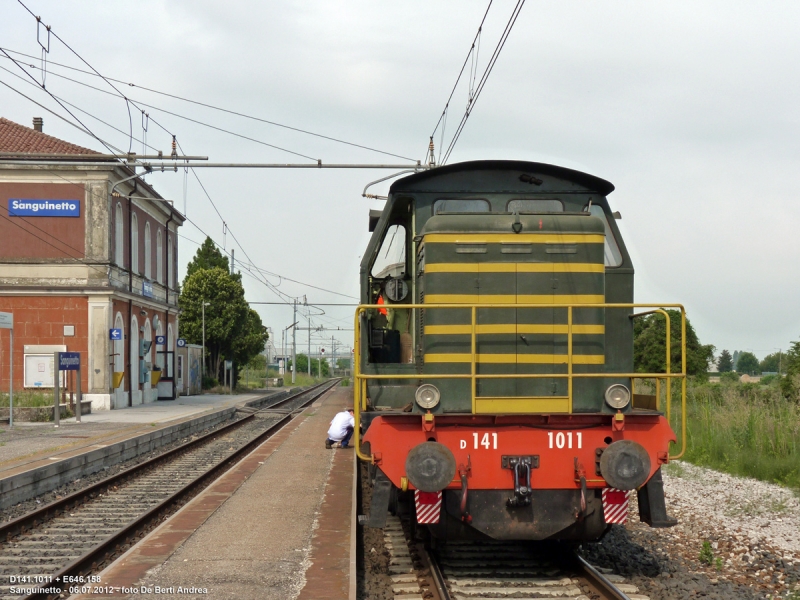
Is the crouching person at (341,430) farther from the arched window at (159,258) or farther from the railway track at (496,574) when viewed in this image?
the arched window at (159,258)

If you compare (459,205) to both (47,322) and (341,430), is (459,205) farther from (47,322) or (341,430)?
(47,322)

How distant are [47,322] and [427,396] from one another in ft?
77.6

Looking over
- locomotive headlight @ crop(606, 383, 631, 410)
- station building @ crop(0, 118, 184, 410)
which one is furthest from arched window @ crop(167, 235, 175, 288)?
locomotive headlight @ crop(606, 383, 631, 410)

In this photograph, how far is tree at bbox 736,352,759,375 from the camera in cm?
11676

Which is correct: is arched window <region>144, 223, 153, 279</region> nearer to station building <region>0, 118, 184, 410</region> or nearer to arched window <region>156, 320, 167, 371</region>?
arched window <region>156, 320, 167, 371</region>

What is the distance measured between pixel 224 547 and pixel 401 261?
9.67 feet

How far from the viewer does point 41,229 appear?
2609 cm

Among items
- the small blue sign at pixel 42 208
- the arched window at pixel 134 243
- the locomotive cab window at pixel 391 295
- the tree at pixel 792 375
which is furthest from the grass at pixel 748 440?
the arched window at pixel 134 243

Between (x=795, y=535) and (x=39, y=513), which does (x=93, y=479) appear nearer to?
(x=39, y=513)

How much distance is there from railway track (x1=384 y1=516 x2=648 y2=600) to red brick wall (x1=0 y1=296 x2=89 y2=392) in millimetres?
21564

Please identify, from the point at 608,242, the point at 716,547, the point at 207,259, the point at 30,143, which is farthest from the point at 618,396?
the point at 207,259

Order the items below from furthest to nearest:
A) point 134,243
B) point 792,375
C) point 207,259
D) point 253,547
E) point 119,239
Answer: point 207,259, point 134,243, point 119,239, point 792,375, point 253,547

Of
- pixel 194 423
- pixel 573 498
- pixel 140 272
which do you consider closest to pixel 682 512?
pixel 573 498

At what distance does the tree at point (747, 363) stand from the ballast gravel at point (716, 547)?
115 meters
